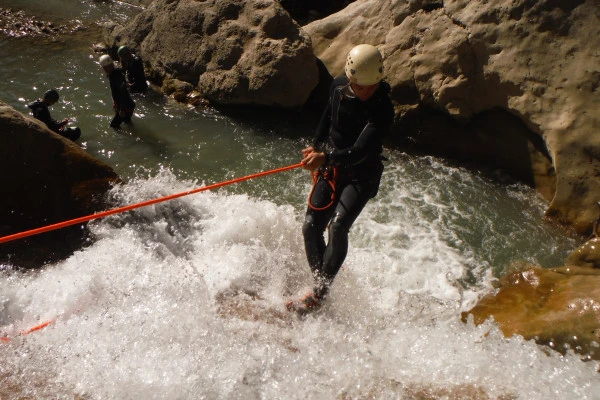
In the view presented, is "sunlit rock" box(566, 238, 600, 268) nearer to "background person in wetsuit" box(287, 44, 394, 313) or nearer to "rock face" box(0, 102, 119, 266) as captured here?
"background person in wetsuit" box(287, 44, 394, 313)

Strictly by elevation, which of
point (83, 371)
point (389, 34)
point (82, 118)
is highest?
point (389, 34)

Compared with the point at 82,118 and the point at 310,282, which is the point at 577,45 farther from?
the point at 82,118

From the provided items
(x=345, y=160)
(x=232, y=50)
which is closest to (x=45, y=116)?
(x=232, y=50)

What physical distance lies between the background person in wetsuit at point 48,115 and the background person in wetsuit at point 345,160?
4533 millimetres

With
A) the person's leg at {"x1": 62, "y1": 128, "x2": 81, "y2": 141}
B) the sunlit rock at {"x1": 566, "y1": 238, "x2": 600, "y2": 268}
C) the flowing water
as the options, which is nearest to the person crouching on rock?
the flowing water

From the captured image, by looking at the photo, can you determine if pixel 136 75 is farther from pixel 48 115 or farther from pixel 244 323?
pixel 244 323

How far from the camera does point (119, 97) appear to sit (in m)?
7.64

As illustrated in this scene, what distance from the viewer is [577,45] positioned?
6.46 metres

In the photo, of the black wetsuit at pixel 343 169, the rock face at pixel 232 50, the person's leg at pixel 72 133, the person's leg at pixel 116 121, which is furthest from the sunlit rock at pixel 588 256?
the person's leg at pixel 72 133

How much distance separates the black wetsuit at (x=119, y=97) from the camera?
7531 mm

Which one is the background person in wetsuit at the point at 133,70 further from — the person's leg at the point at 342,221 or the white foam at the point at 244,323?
the person's leg at the point at 342,221

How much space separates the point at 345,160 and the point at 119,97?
5.24 metres

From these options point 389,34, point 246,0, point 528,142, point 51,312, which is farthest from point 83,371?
point 246,0

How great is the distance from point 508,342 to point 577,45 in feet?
15.6
